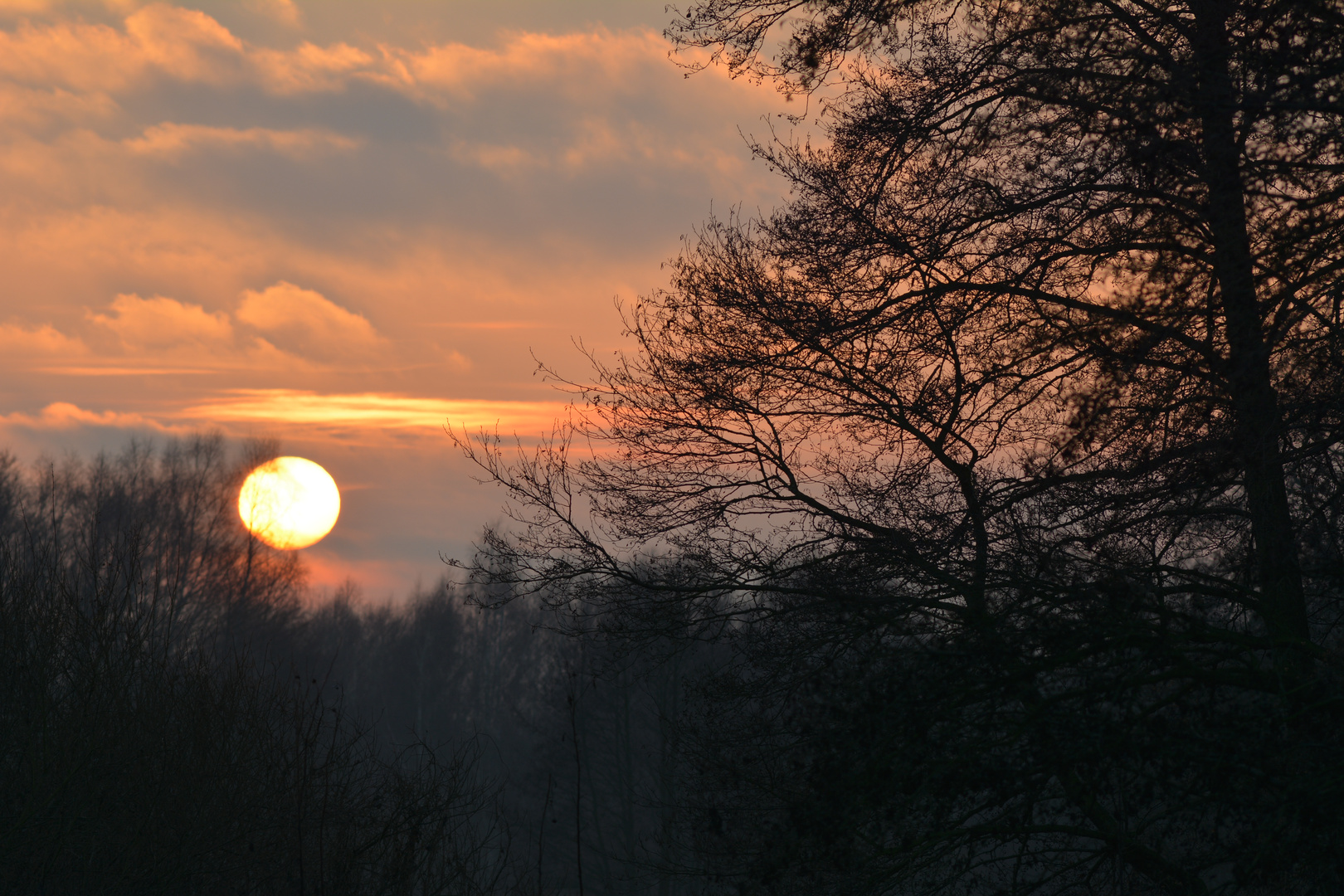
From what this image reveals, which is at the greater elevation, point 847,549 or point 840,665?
point 847,549

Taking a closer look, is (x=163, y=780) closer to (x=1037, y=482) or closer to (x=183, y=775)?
(x=183, y=775)

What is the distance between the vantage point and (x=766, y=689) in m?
9.24

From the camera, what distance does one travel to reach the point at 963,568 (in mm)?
8086

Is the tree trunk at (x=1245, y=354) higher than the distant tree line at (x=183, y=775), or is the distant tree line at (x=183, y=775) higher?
the tree trunk at (x=1245, y=354)

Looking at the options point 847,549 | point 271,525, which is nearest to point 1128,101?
point 847,549

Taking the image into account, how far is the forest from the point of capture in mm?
6656

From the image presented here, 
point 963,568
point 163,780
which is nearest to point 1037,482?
point 963,568

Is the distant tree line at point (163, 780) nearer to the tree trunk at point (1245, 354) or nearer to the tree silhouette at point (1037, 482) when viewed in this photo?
the tree silhouette at point (1037, 482)

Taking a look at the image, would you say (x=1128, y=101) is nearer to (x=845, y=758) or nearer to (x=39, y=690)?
(x=845, y=758)

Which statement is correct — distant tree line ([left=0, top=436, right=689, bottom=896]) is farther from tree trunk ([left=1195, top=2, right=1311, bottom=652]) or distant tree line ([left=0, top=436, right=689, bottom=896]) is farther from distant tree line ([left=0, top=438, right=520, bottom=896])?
tree trunk ([left=1195, top=2, right=1311, bottom=652])

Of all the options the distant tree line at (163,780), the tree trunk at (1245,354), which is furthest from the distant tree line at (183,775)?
the tree trunk at (1245,354)

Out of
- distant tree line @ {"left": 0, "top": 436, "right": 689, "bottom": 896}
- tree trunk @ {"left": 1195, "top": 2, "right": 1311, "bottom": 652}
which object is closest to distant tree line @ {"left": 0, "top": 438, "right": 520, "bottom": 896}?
distant tree line @ {"left": 0, "top": 436, "right": 689, "bottom": 896}

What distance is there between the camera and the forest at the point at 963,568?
6656 millimetres

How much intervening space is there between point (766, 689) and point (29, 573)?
23.6 ft
